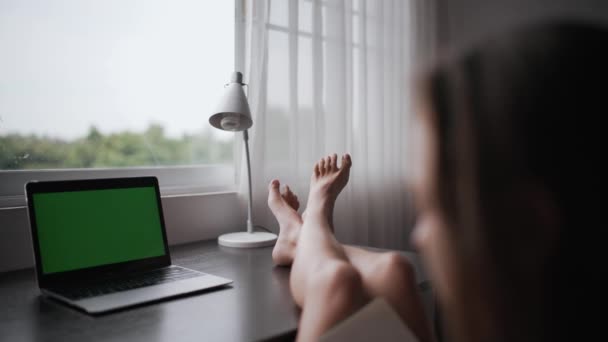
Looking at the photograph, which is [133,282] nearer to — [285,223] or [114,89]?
[285,223]

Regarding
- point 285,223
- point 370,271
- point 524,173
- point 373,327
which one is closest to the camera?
point 524,173

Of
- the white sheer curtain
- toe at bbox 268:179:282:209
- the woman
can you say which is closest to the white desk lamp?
toe at bbox 268:179:282:209

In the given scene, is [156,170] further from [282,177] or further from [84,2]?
[84,2]

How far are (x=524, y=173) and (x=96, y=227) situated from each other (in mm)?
954

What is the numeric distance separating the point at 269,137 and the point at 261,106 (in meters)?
0.11

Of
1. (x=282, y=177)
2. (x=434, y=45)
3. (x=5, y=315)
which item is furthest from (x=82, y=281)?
(x=434, y=45)

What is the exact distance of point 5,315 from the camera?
31.3 inches

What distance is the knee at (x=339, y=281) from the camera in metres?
0.73

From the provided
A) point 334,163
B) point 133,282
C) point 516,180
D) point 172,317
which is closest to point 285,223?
point 334,163

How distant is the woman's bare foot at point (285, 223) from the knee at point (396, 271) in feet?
1.20

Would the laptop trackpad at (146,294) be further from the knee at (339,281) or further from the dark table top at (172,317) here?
the knee at (339,281)

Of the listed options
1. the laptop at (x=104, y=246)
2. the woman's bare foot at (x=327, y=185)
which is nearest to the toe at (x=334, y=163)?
the woman's bare foot at (x=327, y=185)

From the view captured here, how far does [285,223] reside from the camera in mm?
1316

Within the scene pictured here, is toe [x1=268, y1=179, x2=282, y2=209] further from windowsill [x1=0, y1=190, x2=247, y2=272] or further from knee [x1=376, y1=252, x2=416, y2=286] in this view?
knee [x1=376, y1=252, x2=416, y2=286]
